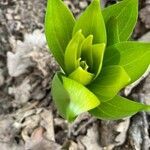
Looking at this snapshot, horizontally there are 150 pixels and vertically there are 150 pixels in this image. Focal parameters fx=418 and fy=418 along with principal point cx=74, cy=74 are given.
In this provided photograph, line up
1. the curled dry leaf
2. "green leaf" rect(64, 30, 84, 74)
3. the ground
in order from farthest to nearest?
the curled dry leaf < the ground < "green leaf" rect(64, 30, 84, 74)

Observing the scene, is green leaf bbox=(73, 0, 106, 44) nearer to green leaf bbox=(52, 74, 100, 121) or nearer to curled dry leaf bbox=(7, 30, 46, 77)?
green leaf bbox=(52, 74, 100, 121)

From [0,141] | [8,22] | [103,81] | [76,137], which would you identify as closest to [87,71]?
[103,81]

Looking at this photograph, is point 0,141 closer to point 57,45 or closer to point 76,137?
point 76,137

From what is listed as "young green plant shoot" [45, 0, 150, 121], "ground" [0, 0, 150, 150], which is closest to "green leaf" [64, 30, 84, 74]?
"young green plant shoot" [45, 0, 150, 121]

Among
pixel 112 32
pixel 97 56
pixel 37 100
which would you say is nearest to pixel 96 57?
pixel 97 56

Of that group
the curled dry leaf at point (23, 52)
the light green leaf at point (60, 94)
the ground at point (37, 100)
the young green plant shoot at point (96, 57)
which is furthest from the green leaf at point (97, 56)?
the curled dry leaf at point (23, 52)

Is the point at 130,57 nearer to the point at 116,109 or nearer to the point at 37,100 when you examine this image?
the point at 116,109
